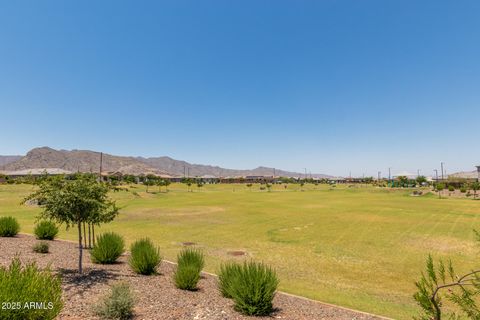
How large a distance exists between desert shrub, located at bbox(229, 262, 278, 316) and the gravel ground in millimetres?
326

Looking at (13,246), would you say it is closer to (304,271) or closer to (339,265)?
(304,271)

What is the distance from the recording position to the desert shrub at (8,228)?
1864 centimetres

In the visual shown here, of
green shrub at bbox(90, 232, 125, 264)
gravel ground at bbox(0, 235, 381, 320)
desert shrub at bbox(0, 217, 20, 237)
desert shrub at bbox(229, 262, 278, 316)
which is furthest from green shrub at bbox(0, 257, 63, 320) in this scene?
desert shrub at bbox(0, 217, 20, 237)

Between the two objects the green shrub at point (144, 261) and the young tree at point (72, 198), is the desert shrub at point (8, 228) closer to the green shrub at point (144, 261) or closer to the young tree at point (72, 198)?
the young tree at point (72, 198)

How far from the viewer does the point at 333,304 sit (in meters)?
11.0

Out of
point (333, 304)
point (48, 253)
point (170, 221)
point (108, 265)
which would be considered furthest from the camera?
point (170, 221)

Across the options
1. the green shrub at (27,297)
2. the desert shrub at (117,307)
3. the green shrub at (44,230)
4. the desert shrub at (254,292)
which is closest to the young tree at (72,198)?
the desert shrub at (117,307)

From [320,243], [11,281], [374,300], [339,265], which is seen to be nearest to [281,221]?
[320,243]

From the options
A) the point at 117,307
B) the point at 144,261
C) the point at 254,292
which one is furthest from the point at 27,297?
the point at 144,261

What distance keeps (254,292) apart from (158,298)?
3.12m

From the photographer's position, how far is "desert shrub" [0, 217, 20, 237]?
1864 cm

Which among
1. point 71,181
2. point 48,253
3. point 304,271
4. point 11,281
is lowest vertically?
point 304,271

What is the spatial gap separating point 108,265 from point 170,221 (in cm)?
1886

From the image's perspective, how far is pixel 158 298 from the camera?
9.67 m
